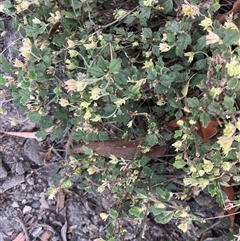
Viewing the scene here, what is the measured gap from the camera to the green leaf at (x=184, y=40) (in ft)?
5.11

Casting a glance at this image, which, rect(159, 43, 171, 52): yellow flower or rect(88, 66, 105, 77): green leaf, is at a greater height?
rect(159, 43, 171, 52): yellow flower

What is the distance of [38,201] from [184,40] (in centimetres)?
99

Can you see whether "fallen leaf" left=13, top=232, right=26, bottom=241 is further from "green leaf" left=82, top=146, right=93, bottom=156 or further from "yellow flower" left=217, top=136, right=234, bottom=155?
"yellow flower" left=217, top=136, right=234, bottom=155

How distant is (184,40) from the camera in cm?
156

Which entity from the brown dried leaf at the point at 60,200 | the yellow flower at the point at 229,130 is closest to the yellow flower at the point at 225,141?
the yellow flower at the point at 229,130

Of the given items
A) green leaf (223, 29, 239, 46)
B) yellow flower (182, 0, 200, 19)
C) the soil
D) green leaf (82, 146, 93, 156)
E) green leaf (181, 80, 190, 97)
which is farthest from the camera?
the soil

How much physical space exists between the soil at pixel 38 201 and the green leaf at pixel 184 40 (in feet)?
2.55

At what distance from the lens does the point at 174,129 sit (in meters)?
1.78

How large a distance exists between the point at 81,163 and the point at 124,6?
0.58 m

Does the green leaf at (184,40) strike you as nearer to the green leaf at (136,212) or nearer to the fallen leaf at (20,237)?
the green leaf at (136,212)

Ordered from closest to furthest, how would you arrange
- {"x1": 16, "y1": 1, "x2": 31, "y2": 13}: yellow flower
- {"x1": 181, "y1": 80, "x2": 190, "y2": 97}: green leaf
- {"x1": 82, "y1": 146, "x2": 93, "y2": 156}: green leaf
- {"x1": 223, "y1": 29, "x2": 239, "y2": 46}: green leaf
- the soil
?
{"x1": 223, "y1": 29, "x2": 239, "y2": 46}: green leaf < {"x1": 181, "y1": 80, "x2": 190, "y2": 97}: green leaf < {"x1": 16, "y1": 1, "x2": 31, "y2": 13}: yellow flower < {"x1": 82, "y1": 146, "x2": 93, "y2": 156}: green leaf < the soil

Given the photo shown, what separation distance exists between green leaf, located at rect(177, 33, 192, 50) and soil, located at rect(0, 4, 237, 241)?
779 mm

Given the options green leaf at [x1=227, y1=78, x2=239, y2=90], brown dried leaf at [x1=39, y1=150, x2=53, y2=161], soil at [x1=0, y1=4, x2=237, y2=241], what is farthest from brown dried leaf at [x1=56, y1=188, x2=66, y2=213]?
green leaf at [x1=227, y1=78, x2=239, y2=90]

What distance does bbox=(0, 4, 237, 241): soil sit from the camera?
212 centimetres
